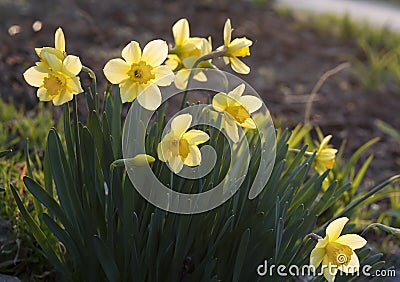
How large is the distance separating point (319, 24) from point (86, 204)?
180 inches

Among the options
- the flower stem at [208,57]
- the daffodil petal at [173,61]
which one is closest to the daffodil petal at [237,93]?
the flower stem at [208,57]

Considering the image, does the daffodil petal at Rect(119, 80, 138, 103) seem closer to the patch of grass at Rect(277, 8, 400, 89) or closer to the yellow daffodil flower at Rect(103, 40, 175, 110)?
the yellow daffodil flower at Rect(103, 40, 175, 110)

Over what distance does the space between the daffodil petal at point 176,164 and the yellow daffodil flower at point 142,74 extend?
0.47 feet

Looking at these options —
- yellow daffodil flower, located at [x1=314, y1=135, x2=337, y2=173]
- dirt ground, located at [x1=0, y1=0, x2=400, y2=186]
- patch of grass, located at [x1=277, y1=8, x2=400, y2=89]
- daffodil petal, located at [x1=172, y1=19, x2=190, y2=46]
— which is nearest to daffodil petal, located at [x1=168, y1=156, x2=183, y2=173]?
daffodil petal, located at [x1=172, y1=19, x2=190, y2=46]

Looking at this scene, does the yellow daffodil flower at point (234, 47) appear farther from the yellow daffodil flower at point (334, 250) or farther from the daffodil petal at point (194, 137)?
the yellow daffodil flower at point (334, 250)

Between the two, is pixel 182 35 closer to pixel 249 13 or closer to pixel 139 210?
pixel 139 210

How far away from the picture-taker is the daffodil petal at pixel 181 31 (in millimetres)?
1849

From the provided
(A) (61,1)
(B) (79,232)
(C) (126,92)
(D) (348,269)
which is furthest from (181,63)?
(A) (61,1)

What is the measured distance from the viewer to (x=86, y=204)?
5.67ft

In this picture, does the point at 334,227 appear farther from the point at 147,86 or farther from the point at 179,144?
the point at 147,86

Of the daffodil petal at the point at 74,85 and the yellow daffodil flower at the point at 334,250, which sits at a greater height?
the daffodil petal at the point at 74,85

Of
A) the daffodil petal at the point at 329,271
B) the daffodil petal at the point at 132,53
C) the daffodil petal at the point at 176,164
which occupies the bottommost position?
the daffodil petal at the point at 329,271

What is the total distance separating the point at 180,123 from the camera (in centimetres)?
152

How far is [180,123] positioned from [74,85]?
291 millimetres
